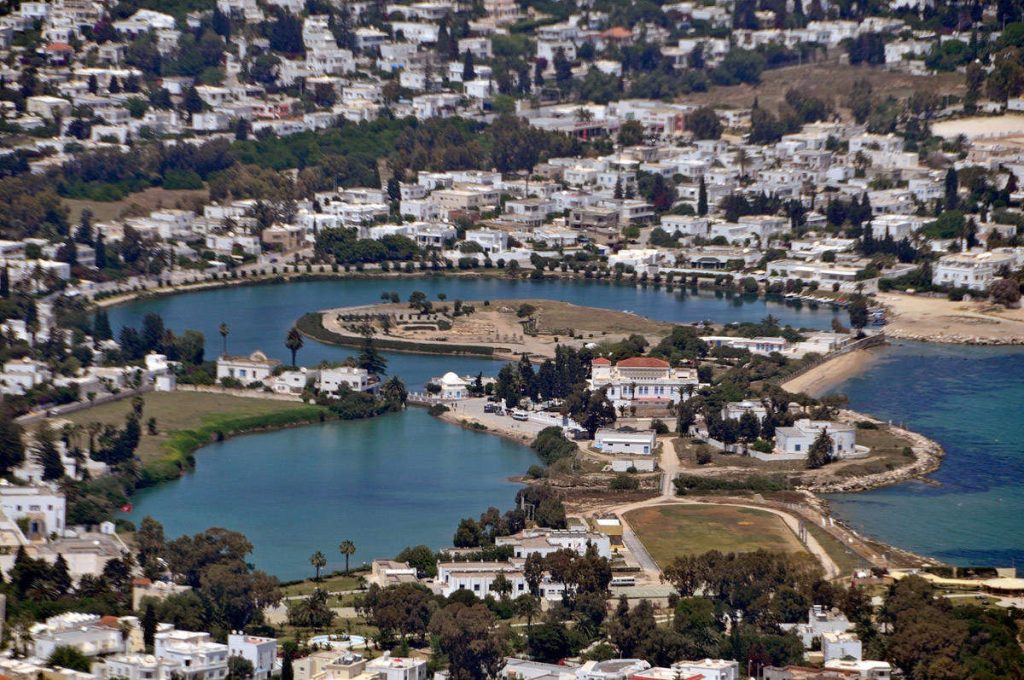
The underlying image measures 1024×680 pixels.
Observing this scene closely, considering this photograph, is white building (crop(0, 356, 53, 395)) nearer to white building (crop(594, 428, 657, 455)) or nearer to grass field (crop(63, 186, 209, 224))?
white building (crop(594, 428, 657, 455))

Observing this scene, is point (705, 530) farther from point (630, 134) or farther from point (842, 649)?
point (630, 134)

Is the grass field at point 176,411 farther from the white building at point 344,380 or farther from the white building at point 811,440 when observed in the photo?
the white building at point 811,440

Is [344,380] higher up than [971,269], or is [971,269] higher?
[971,269]

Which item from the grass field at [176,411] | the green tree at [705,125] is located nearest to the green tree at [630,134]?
the green tree at [705,125]

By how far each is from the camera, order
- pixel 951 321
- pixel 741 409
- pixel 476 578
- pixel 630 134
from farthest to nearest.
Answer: pixel 630 134 < pixel 951 321 < pixel 741 409 < pixel 476 578

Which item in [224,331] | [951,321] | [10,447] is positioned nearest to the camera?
[10,447]

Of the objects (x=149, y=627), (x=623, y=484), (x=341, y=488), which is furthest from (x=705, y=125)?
(x=149, y=627)
